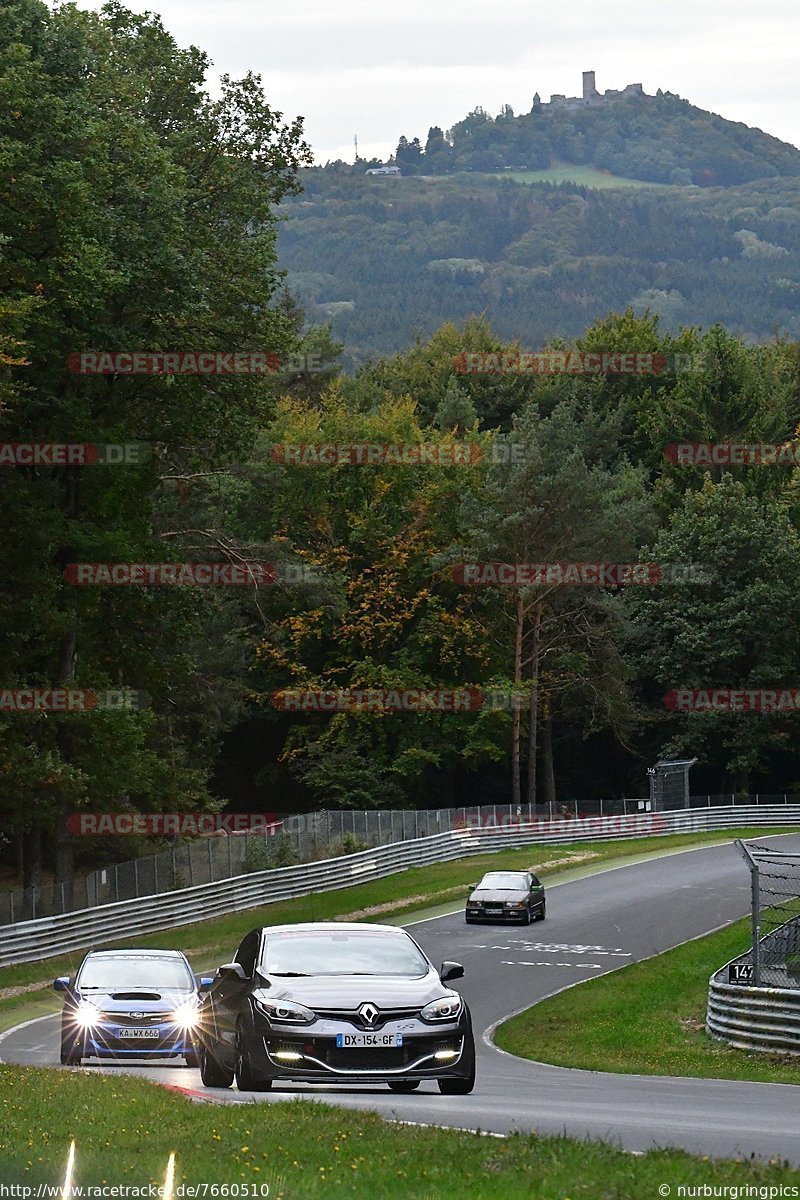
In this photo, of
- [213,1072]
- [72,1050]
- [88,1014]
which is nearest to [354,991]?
Result: [213,1072]

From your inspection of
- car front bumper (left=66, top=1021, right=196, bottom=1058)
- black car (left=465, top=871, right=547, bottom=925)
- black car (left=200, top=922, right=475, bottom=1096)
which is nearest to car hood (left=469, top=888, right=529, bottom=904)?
black car (left=465, top=871, right=547, bottom=925)

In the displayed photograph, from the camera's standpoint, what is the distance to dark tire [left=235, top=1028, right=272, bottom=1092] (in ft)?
41.9

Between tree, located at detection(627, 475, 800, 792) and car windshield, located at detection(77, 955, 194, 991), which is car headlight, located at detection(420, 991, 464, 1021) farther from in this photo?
tree, located at detection(627, 475, 800, 792)

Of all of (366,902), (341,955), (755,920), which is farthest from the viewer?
(366,902)

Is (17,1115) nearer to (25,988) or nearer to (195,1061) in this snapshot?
(195,1061)

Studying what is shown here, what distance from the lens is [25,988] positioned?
31.2m

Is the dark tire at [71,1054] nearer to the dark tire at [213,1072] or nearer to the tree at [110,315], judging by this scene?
the dark tire at [213,1072]

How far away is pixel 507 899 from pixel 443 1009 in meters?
27.4

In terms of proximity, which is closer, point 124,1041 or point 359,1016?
point 359,1016

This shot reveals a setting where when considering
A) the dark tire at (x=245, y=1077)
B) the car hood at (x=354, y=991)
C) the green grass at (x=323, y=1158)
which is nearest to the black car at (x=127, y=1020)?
the dark tire at (x=245, y=1077)

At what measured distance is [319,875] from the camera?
45.8m

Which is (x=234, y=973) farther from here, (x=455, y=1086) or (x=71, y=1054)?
(x=71, y=1054)

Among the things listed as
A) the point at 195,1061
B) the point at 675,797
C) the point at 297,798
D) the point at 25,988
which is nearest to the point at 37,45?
the point at 25,988

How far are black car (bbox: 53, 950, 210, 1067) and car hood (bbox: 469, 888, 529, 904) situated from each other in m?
21.3
